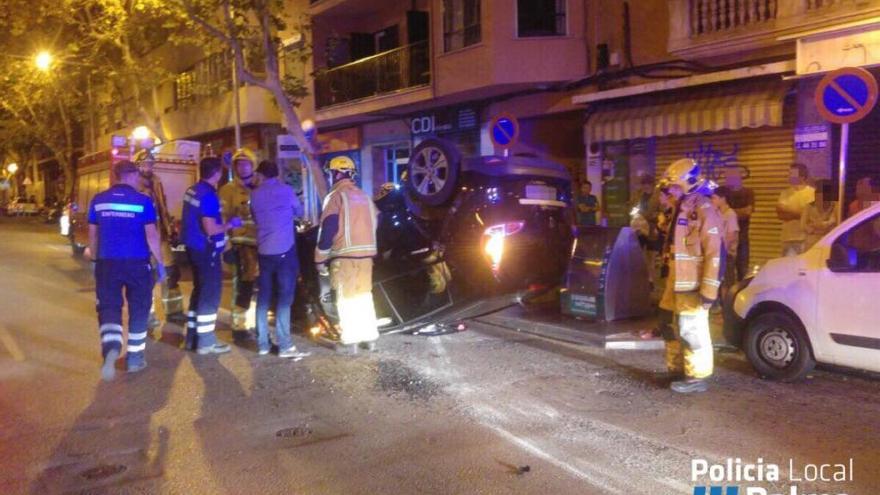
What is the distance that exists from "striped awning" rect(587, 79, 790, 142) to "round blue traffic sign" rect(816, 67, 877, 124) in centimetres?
300

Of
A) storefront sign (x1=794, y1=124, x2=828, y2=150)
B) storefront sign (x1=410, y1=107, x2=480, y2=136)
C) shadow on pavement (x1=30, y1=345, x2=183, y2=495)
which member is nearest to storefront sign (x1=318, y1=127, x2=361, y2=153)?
storefront sign (x1=410, y1=107, x2=480, y2=136)

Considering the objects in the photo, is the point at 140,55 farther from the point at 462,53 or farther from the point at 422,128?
the point at 462,53

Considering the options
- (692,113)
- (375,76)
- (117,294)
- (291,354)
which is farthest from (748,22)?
(375,76)

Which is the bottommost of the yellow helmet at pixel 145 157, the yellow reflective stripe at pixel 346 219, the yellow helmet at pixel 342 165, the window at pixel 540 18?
the yellow reflective stripe at pixel 346 219

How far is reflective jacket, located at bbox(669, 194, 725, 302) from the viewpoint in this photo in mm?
6074

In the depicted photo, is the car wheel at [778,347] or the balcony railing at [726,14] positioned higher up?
the balcony railing at [726,14]

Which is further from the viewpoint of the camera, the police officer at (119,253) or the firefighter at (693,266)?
the police officer at (119,253)

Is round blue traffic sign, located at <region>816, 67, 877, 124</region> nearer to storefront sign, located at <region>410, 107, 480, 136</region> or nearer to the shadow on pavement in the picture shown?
the shadow on pavement

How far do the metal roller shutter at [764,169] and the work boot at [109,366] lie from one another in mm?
9615

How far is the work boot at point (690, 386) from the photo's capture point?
629cm

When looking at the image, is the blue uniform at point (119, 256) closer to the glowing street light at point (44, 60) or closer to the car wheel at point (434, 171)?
the car wheel at point (434, 171)

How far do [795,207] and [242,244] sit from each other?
20.7 feet

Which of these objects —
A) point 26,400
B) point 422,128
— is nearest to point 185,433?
point 26,400

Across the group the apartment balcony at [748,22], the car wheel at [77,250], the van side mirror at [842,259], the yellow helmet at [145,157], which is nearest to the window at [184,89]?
the car wheel at [77,250]
